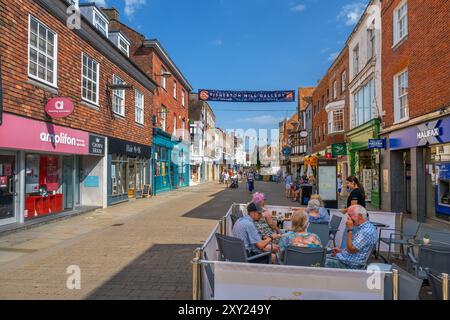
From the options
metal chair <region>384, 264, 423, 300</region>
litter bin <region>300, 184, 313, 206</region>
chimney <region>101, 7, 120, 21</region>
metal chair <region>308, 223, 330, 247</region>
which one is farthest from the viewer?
chimney <region>101, 7, 120, 21</region>

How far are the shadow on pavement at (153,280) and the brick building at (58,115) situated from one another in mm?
5000

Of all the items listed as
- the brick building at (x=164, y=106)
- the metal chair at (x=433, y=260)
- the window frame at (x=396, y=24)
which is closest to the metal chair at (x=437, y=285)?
the metal chair at (x=433, y=260)

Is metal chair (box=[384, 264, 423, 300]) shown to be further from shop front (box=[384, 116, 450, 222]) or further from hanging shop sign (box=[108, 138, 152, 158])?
hanging shop sign (box=[108, 138, 152, 158])

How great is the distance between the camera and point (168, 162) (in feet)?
87.6

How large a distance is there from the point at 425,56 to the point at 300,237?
392 inches

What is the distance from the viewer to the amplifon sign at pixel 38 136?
8602 mm

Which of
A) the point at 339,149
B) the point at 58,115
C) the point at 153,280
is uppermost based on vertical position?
the point at 58,115

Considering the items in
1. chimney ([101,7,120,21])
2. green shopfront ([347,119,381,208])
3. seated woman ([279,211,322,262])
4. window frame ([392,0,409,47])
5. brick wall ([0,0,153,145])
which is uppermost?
chimney ([101,7,120,21])

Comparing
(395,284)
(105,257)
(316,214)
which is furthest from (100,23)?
(395,284)

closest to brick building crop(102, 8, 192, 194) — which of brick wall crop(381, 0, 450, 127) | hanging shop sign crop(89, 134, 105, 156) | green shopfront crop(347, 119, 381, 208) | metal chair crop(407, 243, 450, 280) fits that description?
hanging shop sign crop(89, 134, 105, 156)

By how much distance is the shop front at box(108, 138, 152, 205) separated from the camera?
51.9ft

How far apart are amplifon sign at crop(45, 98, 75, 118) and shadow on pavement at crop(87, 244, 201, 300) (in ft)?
18.3

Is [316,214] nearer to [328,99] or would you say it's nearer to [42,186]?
[42,186]
